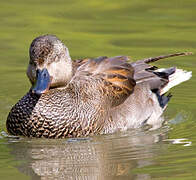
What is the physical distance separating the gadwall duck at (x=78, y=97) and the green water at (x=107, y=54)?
0.63 ft

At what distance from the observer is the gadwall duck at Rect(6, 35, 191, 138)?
32.6 ft

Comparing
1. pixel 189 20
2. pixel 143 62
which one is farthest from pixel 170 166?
pixel 189 20

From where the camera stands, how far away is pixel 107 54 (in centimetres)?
1392

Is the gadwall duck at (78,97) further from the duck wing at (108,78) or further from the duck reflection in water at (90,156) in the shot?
the duck reflection in water at (90,156)

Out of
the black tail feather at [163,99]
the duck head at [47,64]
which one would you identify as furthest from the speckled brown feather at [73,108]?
the black tail feather at [163,99]

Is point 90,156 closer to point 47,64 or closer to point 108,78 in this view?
point 47,64

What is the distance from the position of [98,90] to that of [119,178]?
226cm

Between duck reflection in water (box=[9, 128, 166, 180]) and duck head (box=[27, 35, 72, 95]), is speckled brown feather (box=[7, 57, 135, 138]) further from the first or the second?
duck head (box=[27, 35, 72, 95])

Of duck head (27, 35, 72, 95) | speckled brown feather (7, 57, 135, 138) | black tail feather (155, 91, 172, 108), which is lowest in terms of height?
black tail feather (155, 91, 172, 108)

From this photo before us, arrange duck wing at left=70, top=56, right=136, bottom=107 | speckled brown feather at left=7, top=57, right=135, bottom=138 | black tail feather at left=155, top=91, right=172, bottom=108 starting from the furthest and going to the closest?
black tail feather at left=155, top=91, right=172, bottom=108 < duck wing at left=70, top=56, right=136, bottom=107 < speckled brown feather at left=7, top=57, right=135, bottom=138

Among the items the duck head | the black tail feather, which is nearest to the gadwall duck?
the duck head

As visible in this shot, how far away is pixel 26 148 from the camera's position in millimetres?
9852

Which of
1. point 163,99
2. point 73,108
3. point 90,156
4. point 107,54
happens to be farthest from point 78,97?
point 107,54

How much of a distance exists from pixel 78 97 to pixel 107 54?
364 cm
